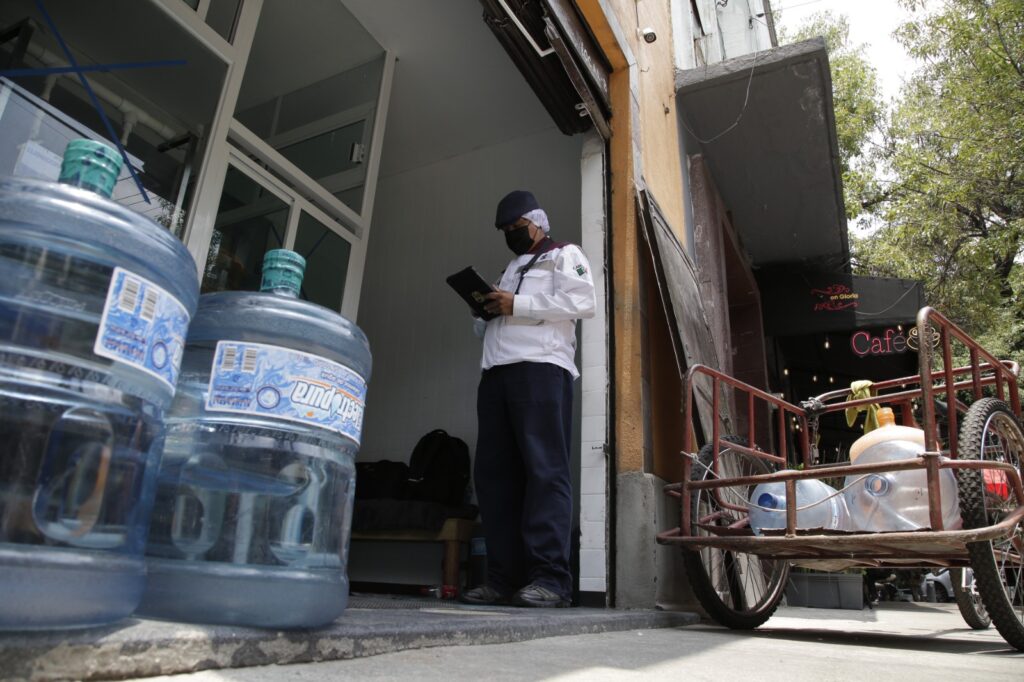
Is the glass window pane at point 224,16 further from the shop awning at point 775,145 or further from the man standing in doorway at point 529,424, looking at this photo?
the shop awning at point 775,145

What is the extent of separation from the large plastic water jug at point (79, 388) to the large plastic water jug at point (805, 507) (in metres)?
2.25

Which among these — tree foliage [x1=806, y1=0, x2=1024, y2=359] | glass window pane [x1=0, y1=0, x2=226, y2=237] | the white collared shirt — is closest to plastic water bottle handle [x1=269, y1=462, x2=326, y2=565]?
glass window pane [x1=0, y1=0, x2=226, y2=237]

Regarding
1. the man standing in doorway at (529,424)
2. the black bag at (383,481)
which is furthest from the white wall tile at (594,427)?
the black bag at (383,481)

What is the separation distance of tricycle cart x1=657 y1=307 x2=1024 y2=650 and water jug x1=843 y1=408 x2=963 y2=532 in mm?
70

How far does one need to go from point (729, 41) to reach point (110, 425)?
30.0 ft

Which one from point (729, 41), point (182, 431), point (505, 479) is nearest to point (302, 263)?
point (182, 431)

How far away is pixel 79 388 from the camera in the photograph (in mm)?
966

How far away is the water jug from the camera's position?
2.36 meters

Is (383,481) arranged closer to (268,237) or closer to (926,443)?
(268,237)

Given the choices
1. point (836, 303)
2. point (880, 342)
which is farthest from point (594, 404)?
point (880, 342)

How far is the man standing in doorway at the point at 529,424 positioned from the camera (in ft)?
8.68

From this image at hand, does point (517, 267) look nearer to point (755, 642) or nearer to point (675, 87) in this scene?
point (755, 642)

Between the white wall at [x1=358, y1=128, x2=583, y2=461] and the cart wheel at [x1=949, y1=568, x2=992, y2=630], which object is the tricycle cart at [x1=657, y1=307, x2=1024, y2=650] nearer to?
the cart wheel at [x1=949, y1=568, x2=992, y2=630]

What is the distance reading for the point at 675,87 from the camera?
5465 millimetres
